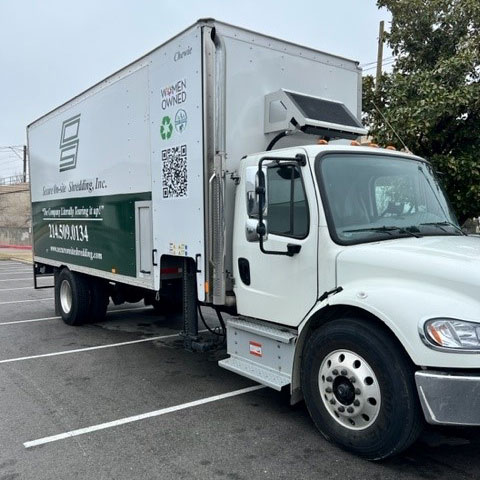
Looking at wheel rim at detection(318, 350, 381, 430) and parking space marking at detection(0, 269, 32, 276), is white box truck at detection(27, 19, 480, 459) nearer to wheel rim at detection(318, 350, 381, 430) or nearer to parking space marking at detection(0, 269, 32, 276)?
wheel rim at detection(318, 350, 381, 430)

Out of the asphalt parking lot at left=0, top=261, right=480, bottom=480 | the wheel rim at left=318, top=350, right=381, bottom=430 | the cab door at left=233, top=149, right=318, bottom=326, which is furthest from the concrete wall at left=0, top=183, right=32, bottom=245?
the wheel rim at left=318, top=350, right=381, bottom=430

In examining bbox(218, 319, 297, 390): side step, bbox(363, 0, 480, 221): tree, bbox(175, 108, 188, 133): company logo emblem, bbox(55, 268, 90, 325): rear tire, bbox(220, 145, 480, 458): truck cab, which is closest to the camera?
bbox(220, 145, 480, 458): truck cab

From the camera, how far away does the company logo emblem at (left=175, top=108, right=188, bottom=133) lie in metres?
5.11

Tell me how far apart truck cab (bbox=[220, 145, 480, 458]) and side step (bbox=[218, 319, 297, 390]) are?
0.5 inches

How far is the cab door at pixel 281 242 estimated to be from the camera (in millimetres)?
4090

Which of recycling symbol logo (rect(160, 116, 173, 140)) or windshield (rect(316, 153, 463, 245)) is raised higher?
recycling symbol logo (rect(160, 116, 173, 140))

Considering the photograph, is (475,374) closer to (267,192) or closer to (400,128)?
(267,192)

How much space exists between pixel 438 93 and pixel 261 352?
17.7 ft

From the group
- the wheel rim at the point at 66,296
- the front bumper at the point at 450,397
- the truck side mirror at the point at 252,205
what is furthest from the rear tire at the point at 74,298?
the front bumper at the point at 450,397

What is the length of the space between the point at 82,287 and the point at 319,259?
532 centimetres

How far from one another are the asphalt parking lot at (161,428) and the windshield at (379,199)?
1.64 meters

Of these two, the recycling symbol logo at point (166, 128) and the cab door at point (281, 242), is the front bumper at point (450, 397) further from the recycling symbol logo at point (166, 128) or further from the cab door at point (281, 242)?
the recycling symbol logo at point (166, 128)

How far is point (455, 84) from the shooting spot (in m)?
7.97

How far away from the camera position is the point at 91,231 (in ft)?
24.3
